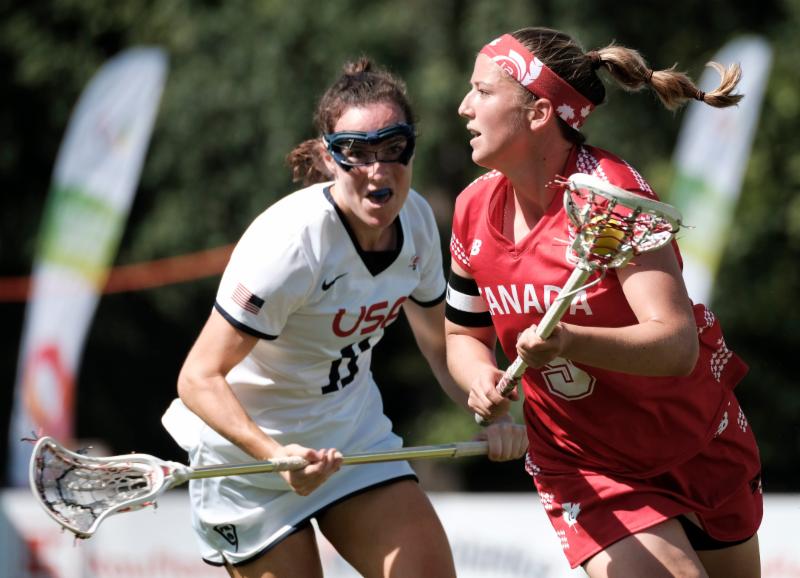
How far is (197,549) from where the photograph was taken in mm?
7527

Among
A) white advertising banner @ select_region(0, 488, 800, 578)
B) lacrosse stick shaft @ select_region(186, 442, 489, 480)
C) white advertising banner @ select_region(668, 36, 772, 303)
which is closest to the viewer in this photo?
lacrosse stick shaft @ select_region(186, 442, 489, 480)

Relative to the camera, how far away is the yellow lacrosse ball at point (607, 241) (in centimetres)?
314

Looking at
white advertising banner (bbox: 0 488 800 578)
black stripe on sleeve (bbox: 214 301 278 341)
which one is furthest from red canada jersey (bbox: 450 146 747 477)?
white advertising banner (bbox: 0 488 800 578)

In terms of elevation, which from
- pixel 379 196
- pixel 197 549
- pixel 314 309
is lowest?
pixel 197 549

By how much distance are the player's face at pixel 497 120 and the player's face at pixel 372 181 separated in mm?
377

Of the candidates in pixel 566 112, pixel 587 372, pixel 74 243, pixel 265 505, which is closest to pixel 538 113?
pixel 566 112

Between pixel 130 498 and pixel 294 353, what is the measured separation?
65 centimetres

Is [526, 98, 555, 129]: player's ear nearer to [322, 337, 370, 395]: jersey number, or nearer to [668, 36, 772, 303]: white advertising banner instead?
[322, 337, 370, 395]: jersey number

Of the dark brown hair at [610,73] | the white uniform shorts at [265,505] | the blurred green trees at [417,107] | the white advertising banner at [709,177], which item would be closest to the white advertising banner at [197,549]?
the white advertising banner at [709,177]

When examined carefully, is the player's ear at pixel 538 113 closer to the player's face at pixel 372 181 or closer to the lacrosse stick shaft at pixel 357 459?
the player's face at pixel 372 181

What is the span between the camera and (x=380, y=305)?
13.0ft

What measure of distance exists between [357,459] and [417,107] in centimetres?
825

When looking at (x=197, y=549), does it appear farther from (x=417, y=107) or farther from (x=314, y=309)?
(x=417, y=107)

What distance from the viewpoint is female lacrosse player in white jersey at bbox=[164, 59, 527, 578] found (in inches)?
147
